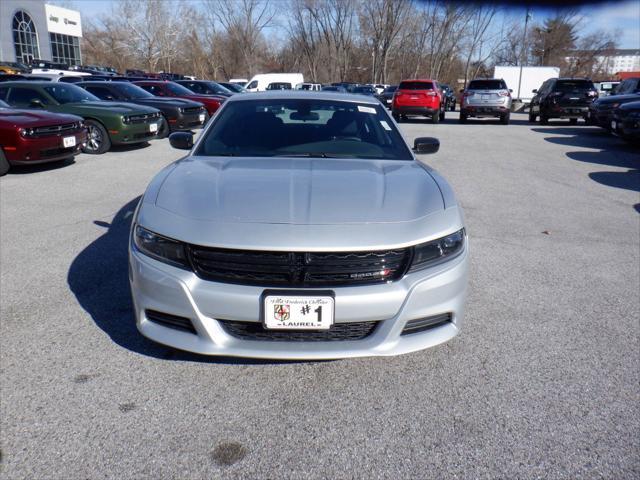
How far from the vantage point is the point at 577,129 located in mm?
18969

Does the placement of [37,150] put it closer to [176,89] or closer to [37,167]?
[37,167]

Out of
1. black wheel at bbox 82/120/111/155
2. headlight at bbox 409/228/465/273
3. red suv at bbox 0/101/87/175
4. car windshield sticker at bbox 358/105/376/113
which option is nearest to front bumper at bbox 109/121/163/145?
black wheel at bbox 82/120/111/155

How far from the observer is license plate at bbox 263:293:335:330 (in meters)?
2.48

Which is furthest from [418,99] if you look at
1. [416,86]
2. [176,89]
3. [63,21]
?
[63,21]

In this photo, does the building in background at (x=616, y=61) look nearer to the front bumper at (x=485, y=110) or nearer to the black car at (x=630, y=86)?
the front bumper at (x=485, y=110)

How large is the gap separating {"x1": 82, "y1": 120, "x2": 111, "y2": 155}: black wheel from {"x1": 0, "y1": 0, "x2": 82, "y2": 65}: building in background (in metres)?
40.0

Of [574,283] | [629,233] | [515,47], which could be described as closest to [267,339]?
[574,283]

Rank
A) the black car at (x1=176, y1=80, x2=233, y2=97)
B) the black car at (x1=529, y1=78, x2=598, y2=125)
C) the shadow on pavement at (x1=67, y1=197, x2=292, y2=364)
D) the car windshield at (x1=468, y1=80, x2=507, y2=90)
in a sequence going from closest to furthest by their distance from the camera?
the shadow on pavement at (x1=67, y1=197, x2=292, y2=364), the black car at (x1=529, y1=78, x2=598, y2=125), the black car at (x1=176, y1=80, x2=233, y2=97), the car windshield at (x1=468, y1=80, x2=507, y2=90)

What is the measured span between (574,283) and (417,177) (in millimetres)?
1932

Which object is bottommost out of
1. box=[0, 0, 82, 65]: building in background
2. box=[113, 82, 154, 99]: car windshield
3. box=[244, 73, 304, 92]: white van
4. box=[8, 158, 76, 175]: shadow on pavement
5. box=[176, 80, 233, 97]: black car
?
box=[8, 158, 76, 175]: shadow on pavement

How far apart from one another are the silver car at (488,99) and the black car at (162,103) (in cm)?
1125

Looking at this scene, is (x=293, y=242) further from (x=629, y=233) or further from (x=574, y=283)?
(x=629, y=233)

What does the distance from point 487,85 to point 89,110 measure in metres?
15.2

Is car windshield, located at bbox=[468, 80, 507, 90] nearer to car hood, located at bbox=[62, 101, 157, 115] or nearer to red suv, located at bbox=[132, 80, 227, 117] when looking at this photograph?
red suv, located at bbox=[132, 80, 227, 117]
